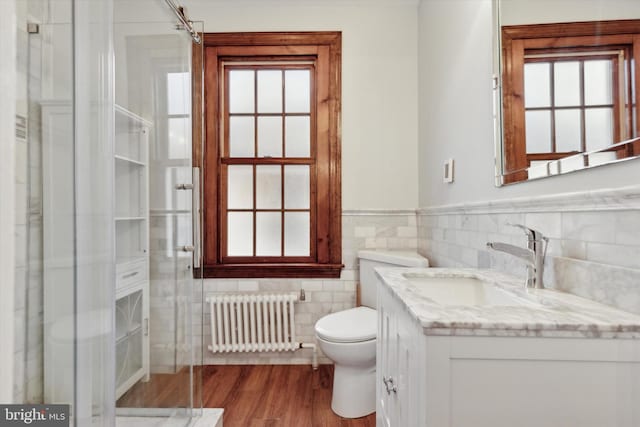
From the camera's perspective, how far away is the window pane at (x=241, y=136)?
8.50 feet

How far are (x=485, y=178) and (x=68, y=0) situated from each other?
1528 millimetres

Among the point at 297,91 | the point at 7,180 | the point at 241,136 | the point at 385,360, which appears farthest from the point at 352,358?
the point at 297,91

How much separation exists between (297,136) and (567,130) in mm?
1886

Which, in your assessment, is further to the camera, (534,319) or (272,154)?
(272,154)

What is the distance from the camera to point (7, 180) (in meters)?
0.82

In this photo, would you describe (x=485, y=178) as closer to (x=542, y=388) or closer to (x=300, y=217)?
(x=542, y=388)

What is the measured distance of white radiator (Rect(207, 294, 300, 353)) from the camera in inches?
94.1

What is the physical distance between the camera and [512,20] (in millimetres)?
1217

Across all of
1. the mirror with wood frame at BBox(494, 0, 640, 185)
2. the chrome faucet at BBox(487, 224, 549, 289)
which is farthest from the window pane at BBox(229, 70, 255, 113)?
the chrome faucet at BBox(487, 224, 549, 289)

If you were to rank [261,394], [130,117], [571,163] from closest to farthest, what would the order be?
[571,163] → [130,117] → [261,394]

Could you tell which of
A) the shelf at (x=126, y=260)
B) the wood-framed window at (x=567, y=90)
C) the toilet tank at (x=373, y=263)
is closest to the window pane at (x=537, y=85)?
the wood-framed window at (x=567, y=90)

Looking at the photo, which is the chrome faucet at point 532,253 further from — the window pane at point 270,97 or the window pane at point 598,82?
the window pane at point 270,97

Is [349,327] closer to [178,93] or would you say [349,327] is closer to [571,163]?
[571,163]

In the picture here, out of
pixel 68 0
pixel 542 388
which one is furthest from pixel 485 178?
pixel 68 0
